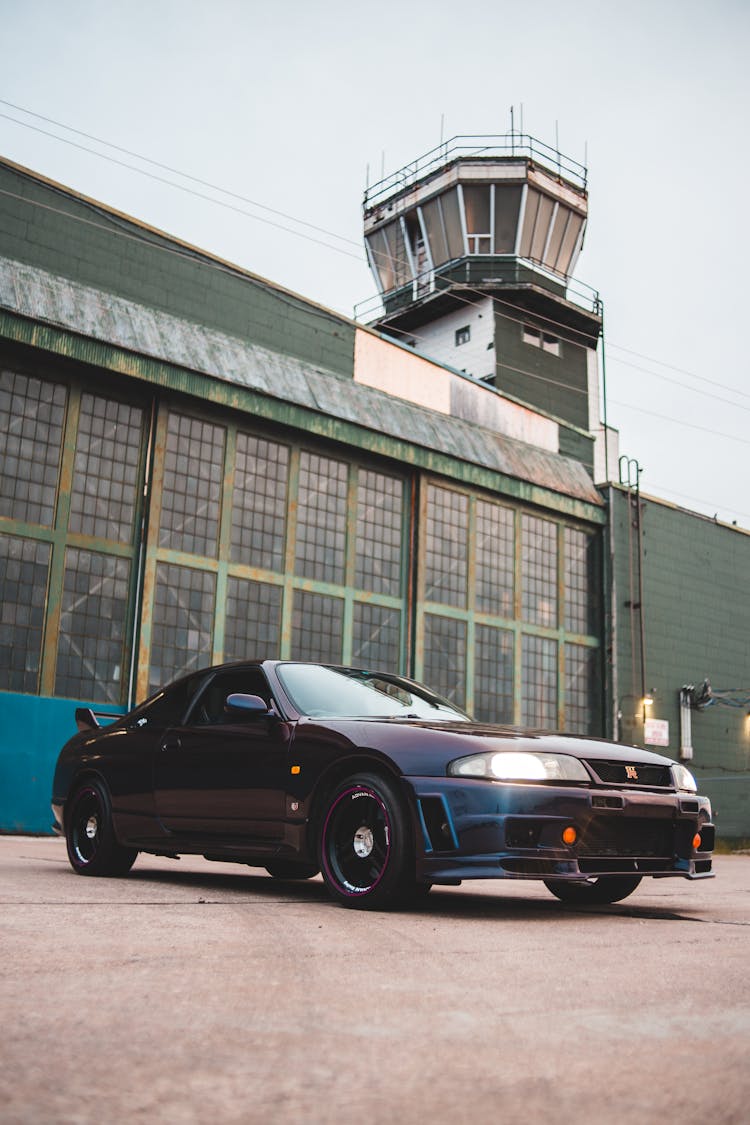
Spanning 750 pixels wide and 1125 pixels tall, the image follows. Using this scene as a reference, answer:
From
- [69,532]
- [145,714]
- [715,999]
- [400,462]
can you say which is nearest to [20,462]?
[69,532]

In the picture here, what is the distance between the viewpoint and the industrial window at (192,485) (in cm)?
1942

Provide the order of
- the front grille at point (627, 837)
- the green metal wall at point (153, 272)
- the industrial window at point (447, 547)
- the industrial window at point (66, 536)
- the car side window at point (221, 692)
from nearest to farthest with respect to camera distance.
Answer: the front grille at point (627, 837) < the car side window at point (221, 692) < the industrial window at point (66, 536) < the green metal wall at point (153, 272) < the industrial window at point (447, 547)

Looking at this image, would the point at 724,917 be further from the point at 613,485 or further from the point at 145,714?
the point at 613,485

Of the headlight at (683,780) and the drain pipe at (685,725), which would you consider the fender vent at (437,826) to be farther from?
the drain pipe at (685,725)

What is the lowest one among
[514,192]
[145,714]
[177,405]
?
[145,714]

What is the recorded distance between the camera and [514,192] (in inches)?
1447

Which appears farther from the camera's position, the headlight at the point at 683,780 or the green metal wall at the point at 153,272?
the green metal wall at the point at 153,272

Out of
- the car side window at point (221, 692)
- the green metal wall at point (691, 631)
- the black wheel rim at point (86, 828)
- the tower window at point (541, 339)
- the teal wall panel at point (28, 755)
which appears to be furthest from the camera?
the tower window at point (541, 339)

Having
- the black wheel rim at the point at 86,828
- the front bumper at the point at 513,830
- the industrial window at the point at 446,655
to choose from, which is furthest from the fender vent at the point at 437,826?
the industrial window at the point at 446,655

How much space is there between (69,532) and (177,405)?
3.26m

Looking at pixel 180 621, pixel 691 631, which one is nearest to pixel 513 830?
pixel 180 621

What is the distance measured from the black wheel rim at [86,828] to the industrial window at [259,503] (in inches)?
492

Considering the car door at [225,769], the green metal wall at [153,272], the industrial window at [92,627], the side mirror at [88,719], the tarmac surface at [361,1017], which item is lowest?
the tarmac surface at [361,1017]

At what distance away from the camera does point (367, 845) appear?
5.73 metres
